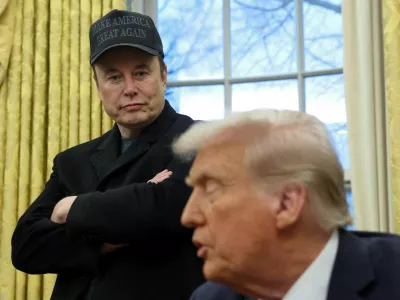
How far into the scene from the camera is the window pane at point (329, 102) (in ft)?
12.5

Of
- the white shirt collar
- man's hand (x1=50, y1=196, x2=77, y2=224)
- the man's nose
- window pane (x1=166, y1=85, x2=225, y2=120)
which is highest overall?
window pane (x1=166, y1=85, x2=225, y2=120)

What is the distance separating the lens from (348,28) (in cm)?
345

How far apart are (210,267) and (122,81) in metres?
1.01

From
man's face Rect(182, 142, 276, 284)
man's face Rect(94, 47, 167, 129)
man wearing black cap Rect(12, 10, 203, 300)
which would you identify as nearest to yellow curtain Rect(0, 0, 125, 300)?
man wearing black cap Rect(12, 10, 203, 300)

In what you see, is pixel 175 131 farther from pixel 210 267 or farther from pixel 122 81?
pixel 210 267

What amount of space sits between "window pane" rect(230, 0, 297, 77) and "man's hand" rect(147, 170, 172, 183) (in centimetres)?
209

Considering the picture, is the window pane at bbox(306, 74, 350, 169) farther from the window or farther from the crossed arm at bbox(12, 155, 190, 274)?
the crossed arm at bbox(12, 155, 190, 274)

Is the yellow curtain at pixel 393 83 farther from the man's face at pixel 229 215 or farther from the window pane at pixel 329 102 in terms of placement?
the man's face at pixel 229 215

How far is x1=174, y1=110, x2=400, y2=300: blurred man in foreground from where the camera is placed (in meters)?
1.36

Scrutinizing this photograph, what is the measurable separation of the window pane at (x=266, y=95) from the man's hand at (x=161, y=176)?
75.6 inches

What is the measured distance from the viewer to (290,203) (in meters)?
1.38

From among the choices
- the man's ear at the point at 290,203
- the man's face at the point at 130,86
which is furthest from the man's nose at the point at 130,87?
the man's ear at the point at 290,203

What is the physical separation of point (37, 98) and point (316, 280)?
2894 mm

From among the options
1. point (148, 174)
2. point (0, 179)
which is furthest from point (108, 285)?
point (0, 179)
